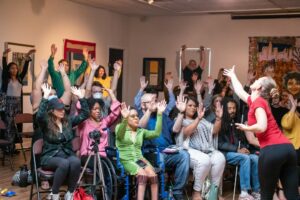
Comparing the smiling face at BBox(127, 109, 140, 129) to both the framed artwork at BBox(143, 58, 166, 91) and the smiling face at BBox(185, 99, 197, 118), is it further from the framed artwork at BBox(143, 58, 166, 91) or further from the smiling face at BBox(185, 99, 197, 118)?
Result: the framed artwork at BBox(143, 58, 166, 91)

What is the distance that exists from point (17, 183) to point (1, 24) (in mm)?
3252

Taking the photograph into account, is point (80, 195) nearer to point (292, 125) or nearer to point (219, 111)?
point (219, 111)

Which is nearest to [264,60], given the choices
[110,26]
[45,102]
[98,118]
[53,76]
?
[110,26]

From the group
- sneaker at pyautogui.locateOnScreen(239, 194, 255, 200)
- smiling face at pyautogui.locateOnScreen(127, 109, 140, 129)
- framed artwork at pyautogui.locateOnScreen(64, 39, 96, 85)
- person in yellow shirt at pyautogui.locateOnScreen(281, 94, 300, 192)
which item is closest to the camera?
smiling face at pyautogui.locateOnScreen(127, 109, 140, 129)

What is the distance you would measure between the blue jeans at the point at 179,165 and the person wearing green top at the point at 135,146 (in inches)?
10.5

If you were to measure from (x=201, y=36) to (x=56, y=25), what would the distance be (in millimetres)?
3412

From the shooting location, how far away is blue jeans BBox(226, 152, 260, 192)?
16.1ft

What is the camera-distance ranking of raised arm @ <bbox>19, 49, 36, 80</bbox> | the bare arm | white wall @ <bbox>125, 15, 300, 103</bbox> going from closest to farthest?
the bare arm, raised arm @ <bbox>19, 49, 36, 80</bbox>, white wall @ <bbox>125, 15, 300, 103</bbox>

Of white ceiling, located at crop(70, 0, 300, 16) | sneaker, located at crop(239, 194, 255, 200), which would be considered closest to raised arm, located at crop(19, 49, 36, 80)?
white ceiling, located at crop(70, 0, 300, 16)

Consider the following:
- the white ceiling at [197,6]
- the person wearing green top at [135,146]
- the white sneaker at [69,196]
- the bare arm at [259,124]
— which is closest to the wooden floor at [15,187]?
the white sneaker at [69,196]

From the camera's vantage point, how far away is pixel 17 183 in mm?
4953

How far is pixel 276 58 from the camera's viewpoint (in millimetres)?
9492

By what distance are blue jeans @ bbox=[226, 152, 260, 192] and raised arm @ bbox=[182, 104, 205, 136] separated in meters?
0.56

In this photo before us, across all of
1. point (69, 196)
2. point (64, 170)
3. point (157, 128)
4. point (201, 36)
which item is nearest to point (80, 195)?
point (69, 196)
